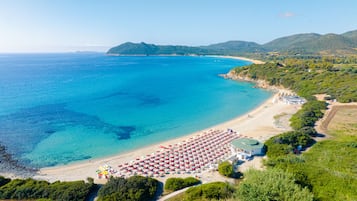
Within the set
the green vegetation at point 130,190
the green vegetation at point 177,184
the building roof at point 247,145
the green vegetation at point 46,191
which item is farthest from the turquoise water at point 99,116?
the green vegetation at point 177,184

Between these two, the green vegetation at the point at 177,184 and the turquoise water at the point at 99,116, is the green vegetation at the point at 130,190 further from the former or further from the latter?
the turquoise water at the point at 99,116

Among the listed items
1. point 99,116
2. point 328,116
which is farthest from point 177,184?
point 328,116

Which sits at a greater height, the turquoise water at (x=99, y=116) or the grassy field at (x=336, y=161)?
the grassy field at (x=336, y=161)

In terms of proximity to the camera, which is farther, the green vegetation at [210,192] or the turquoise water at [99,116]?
the turquoise water at [99,116]

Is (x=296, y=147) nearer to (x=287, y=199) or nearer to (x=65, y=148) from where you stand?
(x=287, y=199)

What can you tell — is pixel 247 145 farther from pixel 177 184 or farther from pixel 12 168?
pixel 12 168

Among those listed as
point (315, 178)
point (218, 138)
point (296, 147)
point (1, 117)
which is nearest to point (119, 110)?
point (1, 117)
